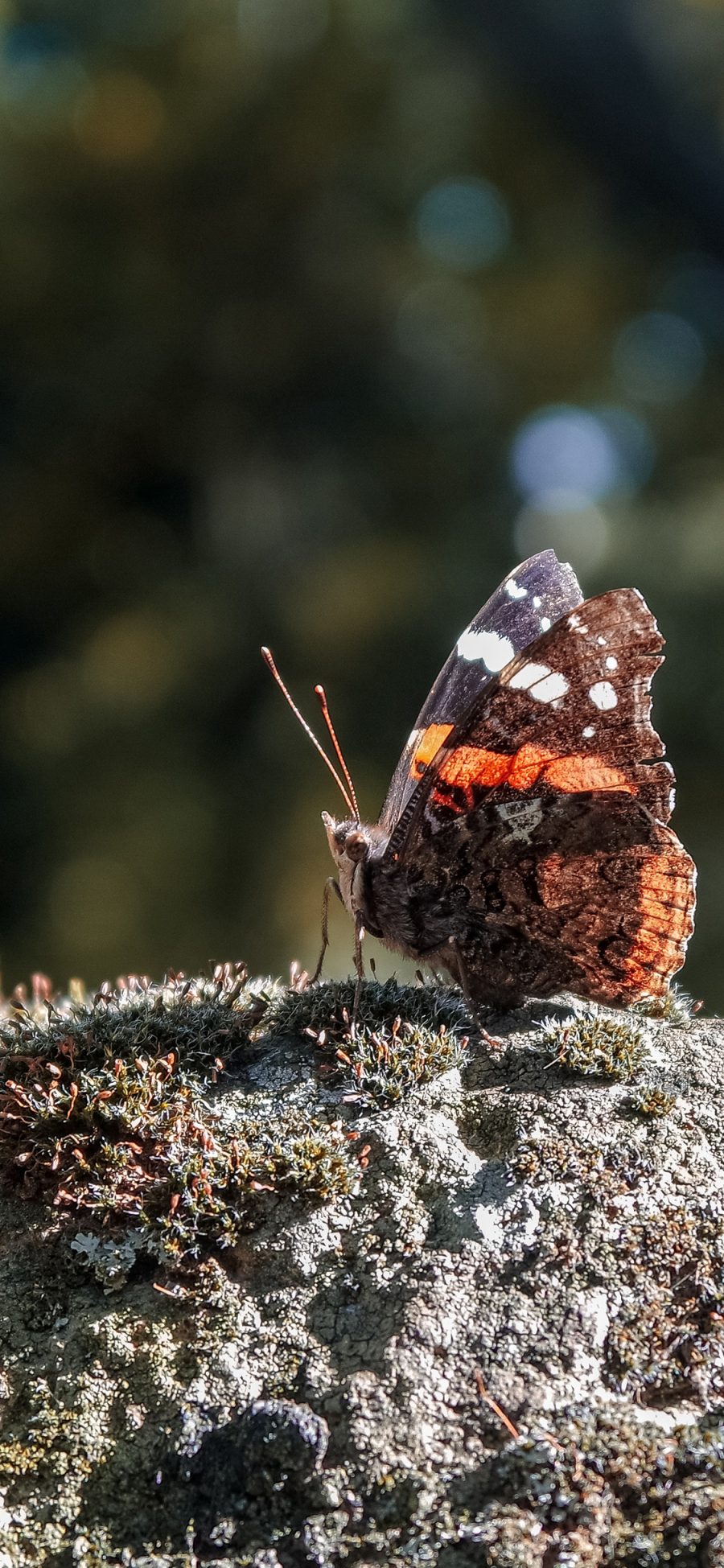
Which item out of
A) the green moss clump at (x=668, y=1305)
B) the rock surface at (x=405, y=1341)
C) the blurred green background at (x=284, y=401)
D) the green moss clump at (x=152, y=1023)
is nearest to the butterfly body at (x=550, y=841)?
the rock surface at (x=405, y=1341)

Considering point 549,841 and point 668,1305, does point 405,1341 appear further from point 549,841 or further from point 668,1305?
point 549,841

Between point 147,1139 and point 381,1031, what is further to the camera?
point 381,1031

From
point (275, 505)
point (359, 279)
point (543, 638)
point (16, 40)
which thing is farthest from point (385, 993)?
point (16, 40)

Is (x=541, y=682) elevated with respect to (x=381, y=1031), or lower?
elevated

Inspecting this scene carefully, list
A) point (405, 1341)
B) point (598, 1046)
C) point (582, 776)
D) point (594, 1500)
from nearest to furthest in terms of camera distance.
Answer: point (594, 1500) → point (405, 1341) → point (598, 1046) → point (582, 776)

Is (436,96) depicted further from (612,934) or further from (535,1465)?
(535,1465)

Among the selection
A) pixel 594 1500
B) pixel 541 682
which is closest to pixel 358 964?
pixel 541 682
